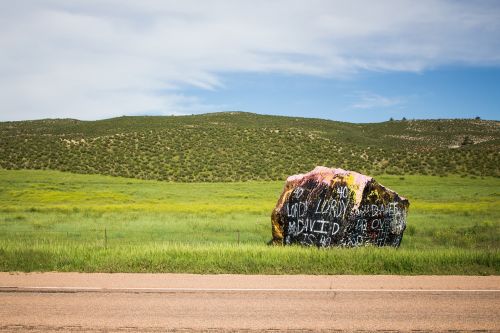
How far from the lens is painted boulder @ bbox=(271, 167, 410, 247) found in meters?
18.1

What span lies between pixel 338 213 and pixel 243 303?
842cm

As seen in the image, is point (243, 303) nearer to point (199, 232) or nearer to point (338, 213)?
point (338, 213)

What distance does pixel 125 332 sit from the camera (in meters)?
8.48

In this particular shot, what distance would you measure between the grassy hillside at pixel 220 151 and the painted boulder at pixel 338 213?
46.5m

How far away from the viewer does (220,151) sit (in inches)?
3312

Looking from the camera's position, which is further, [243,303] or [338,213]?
[338,213]

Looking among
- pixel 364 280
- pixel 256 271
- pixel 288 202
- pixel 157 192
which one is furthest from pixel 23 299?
pixel 157 192

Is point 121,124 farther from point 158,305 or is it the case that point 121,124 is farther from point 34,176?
point 158,305

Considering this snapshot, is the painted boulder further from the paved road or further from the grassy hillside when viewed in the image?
the grassy hillside

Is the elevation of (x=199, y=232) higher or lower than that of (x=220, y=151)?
lower

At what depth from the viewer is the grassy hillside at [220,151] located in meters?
69.6

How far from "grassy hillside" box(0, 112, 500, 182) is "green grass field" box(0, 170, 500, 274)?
9463 mm

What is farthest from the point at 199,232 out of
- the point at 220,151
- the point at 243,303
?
the point at 220,151

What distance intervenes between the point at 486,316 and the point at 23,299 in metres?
9.17
